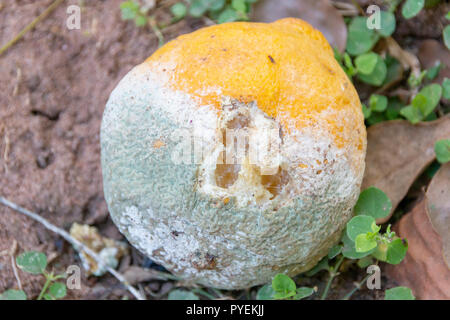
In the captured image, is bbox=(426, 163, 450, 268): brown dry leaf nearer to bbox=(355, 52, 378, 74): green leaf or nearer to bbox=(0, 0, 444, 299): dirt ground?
bbox=(0, 0, 444, 299): dirt ground

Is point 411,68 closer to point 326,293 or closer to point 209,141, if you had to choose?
point 326,293

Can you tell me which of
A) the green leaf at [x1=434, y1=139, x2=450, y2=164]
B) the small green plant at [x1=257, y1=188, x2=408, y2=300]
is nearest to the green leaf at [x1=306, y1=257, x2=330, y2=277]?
the small green plant at [x1=257, y1=188, x2=408, y2=300]

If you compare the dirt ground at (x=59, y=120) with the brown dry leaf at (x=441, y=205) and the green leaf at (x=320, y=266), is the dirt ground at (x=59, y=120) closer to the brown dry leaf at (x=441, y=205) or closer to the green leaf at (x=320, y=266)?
the green leaf at (x=320, y=266)

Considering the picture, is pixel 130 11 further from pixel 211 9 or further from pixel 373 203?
pixel 373 203

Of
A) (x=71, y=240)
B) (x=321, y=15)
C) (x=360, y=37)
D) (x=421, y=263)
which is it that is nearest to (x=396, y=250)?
(x=421, y=263)

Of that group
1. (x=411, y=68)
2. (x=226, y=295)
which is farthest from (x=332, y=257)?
(x=411, y=68)

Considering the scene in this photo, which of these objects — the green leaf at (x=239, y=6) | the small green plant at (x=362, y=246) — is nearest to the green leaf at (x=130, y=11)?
the green leaf at (x=239, y=6)
